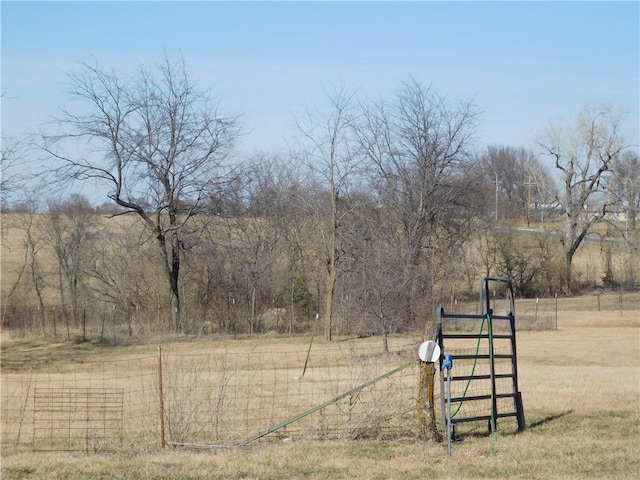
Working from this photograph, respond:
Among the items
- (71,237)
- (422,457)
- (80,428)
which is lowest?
(80,428)

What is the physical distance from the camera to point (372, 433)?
470 inches

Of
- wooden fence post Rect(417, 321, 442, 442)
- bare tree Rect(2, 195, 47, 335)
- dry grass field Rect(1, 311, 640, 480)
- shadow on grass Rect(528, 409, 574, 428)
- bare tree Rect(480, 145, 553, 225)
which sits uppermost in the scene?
bare tree Rect(480, 145, 553, 225)

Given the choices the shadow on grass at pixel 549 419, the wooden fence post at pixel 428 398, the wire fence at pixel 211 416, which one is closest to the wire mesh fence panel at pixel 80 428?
the wire fence at pixel 211 416

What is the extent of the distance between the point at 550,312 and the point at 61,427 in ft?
117

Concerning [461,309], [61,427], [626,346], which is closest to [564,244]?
[461,309]

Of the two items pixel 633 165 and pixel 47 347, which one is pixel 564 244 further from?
pixel 47 347

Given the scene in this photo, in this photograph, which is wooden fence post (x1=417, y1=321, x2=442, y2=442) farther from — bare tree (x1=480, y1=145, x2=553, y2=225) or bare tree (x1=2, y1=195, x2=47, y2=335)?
bare tree (x1=480, y1=145, x2=553, y2=225)

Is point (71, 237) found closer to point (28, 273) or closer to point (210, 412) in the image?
point (28, 273)

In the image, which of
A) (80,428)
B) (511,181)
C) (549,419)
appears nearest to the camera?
(549,419)

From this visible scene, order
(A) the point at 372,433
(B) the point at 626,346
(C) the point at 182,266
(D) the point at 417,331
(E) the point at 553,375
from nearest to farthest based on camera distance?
1. (A) the point at 372,433
2. (E) the point at 553,375
3. (D) the point at 417,331
4. (B) the point at 626,346
5. (C) the point at 182,266

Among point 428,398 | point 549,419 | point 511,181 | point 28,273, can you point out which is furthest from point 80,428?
point 511,181

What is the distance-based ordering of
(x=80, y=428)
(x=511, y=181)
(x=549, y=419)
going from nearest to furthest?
(x=549, y=419)
(x=80, y=428)
(x=511, y=181)

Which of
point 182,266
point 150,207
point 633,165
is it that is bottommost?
point 182,266

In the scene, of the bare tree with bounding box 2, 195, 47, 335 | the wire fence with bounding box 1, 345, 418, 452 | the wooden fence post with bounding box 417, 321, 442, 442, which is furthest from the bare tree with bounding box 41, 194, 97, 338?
the wooden fence post with bounding box 417, 321, 442, 442
